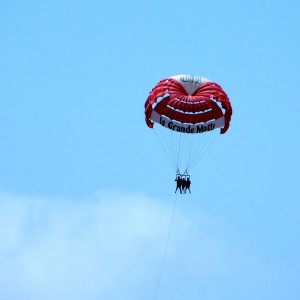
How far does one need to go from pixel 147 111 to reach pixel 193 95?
3.05 metres

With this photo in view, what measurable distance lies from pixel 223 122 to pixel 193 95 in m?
2.52

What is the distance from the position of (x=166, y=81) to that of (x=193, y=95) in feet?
6.21

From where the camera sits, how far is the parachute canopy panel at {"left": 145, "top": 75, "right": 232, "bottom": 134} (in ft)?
476

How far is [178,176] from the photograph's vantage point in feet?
480

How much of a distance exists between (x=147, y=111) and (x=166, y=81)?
2270 millimetres

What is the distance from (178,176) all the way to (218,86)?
20.2 feet

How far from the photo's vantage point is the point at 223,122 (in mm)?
146750

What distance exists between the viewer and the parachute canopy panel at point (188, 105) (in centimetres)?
14512

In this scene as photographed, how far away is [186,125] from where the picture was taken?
146 metres

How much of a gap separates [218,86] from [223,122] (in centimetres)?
226

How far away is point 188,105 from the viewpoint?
145m

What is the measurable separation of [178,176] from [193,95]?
5120mm
